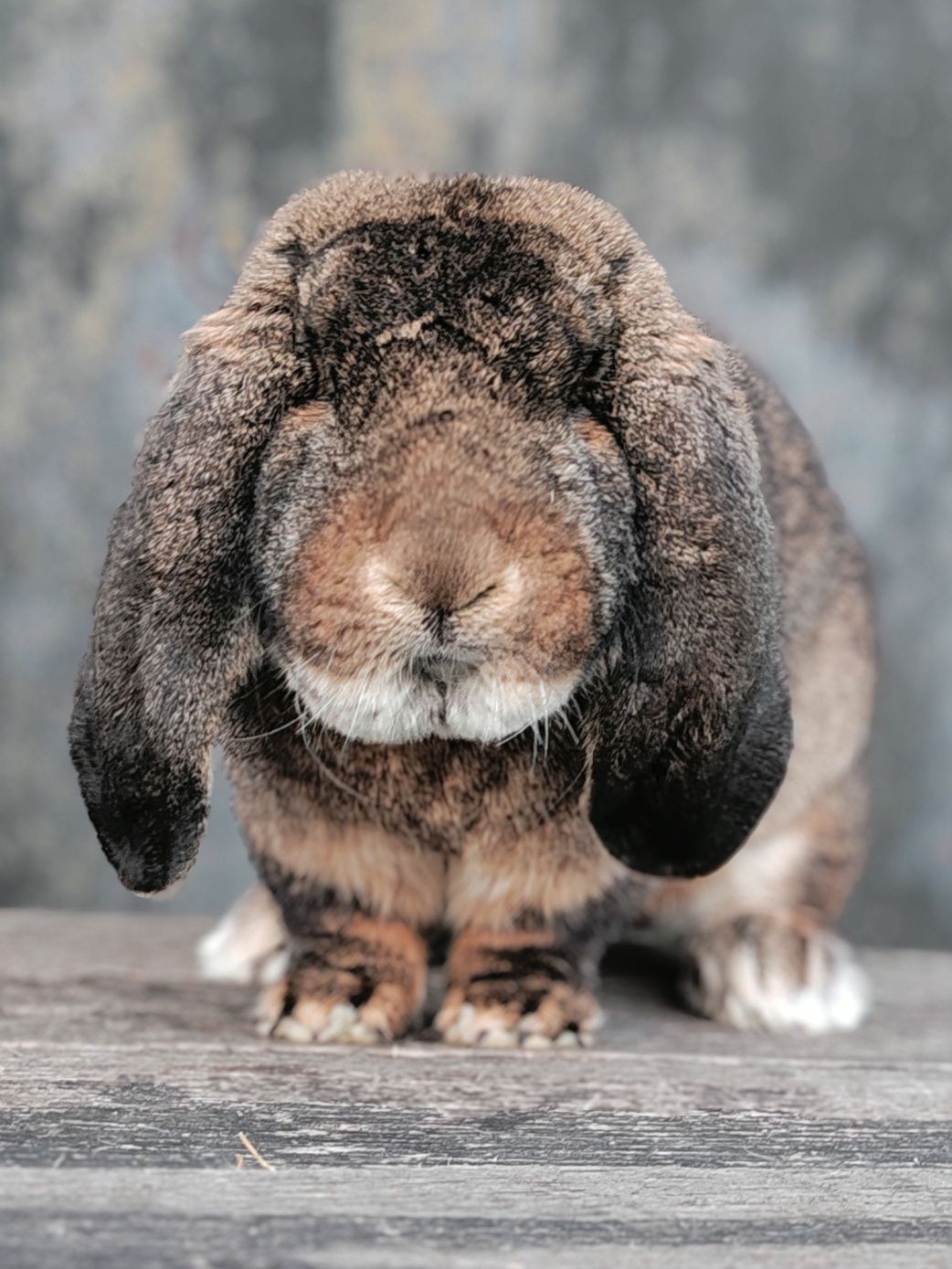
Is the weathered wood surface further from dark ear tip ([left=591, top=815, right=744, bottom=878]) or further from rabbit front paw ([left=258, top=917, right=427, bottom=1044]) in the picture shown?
dark ear tip ([left=591, top=815, right=744, bottom=878])

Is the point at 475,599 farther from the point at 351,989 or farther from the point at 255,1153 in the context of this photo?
the point at 351,989

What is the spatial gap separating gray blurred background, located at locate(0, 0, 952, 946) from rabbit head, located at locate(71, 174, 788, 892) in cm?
160

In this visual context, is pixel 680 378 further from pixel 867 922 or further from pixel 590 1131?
pixel 867 922

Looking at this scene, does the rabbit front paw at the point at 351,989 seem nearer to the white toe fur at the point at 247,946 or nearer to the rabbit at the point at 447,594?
the rabbit at the point at 447,594

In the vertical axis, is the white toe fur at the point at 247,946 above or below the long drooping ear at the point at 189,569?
below

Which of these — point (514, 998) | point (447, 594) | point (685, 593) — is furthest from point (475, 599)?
point (514, 998)

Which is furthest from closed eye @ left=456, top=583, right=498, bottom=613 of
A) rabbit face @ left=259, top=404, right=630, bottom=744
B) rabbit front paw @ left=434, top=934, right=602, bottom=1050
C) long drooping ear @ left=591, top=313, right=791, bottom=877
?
rabbit front paw @ left=434, top=934, right=602, bottom=1050

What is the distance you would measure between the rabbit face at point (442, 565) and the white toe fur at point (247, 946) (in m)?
0.78

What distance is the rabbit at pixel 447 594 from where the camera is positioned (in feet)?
5.02

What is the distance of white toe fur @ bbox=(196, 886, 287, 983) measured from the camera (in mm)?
2295

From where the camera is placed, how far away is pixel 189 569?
1.61m

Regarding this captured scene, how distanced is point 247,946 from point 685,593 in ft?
3.20

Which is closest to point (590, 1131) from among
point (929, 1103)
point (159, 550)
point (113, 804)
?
point (929, 1103)

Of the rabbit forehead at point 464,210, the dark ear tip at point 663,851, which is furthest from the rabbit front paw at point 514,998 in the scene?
the rabbit forehead at point 464,210
